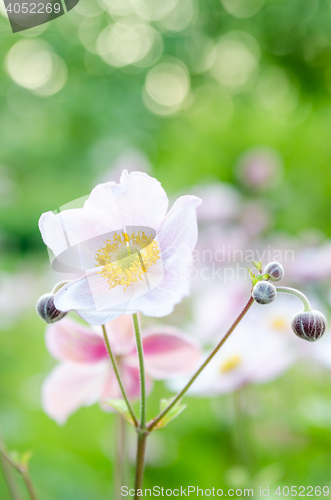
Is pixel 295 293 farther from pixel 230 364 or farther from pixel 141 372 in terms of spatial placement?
pixel 230 364

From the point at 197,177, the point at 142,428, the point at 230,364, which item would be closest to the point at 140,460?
the point at 142,428

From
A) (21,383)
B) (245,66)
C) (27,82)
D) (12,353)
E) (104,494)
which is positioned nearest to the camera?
(104,494)

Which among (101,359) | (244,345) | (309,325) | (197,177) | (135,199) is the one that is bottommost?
(197,177)

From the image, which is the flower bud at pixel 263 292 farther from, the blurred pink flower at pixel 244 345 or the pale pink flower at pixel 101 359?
the blurred pink flower at pixel 244 345

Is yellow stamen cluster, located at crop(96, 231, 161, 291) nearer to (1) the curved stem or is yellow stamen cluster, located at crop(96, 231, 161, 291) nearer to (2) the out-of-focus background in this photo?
(1) the curved stem

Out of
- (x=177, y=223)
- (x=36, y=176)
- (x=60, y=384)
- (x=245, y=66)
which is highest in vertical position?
(x=177, y=223)

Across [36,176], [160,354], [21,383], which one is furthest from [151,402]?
[36,176]

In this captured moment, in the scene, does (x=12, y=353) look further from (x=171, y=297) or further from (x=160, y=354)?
(x=171, y=297)
